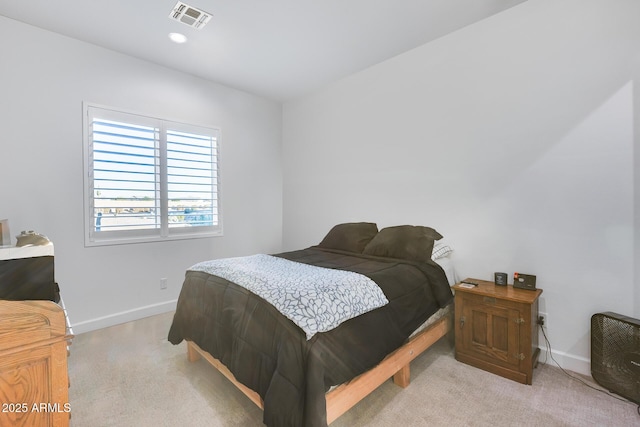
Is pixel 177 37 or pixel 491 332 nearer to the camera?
pixel 491 332

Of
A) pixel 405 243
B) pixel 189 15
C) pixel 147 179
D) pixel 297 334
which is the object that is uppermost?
pixel 189 15

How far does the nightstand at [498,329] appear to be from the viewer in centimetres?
196

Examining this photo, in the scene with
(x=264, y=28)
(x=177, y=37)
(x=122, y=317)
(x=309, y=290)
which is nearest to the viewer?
(x=309, y=290)

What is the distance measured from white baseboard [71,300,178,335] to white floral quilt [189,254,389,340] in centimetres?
154

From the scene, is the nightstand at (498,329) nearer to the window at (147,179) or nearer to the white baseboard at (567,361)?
the white baseboard at (567,361)

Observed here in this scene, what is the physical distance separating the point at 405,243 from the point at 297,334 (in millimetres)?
1537

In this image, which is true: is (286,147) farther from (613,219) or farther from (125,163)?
(613,219)

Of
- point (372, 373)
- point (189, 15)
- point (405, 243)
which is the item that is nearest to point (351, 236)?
point (405, 243)

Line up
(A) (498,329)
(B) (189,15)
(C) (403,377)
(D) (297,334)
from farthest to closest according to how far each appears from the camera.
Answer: (B) (189,15)
(A) (498,329)
(C) (403,377)
(D) (297,334)

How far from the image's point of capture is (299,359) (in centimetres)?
136

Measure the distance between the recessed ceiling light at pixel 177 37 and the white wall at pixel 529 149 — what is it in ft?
6.34

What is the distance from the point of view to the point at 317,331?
1411 mm

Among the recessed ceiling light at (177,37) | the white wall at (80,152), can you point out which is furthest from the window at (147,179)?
the recessed ceiling light at (177,37)

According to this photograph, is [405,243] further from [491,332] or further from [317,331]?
[317,331]
